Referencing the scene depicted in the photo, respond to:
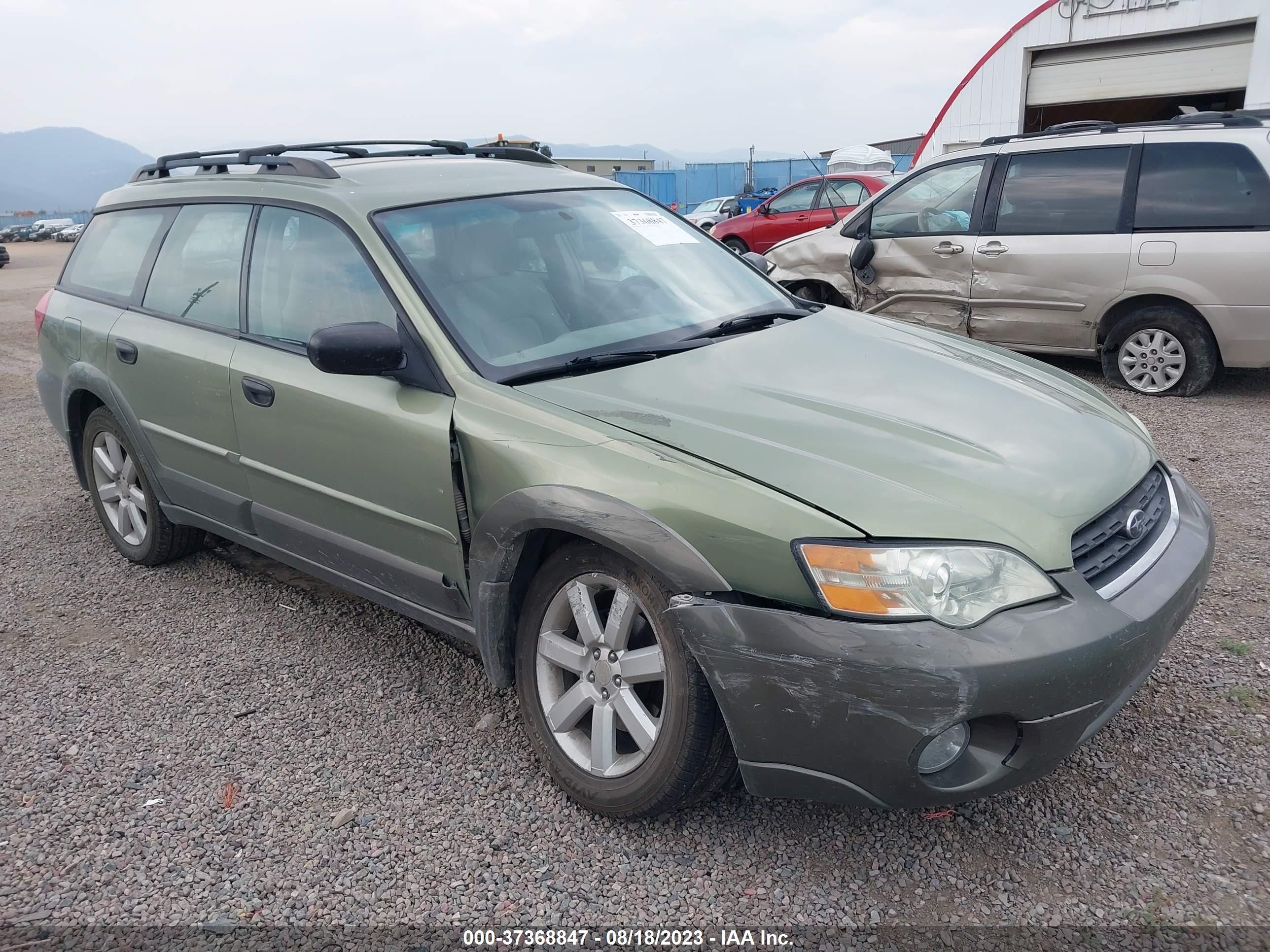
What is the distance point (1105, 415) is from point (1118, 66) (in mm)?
15468

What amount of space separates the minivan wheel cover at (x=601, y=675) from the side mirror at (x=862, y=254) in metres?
5.42

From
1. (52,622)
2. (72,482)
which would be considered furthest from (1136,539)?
(72,482)

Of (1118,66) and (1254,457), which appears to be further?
(1118,66)

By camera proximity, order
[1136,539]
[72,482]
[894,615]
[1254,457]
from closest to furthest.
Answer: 1. [894,615]
2. [1136,539]
3. [1254,457]
4. [72,482]

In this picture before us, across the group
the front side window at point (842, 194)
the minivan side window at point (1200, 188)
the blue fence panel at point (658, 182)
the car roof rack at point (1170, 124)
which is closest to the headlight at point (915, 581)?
the minivan side window at point (1200, 188)

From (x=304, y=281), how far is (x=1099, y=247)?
17.5ft

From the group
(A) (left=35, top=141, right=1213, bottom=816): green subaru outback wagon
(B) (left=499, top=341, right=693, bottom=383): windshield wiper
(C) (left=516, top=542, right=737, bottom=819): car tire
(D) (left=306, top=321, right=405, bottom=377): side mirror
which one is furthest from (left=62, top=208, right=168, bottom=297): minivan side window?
(C) (left=516, top=542, right=737, bottom=819): car tire

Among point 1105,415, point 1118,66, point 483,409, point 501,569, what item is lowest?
point 501,569

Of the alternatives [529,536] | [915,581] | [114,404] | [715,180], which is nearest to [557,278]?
[529,536]

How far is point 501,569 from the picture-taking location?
259cm

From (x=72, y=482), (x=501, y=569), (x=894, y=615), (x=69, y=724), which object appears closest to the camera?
(x=894, y=615)

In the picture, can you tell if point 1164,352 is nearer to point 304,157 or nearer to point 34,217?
point 304,157

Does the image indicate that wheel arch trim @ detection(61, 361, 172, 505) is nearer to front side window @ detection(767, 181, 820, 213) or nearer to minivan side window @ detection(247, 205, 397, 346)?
minivan side window @ detection(247, 205, 397, 346)

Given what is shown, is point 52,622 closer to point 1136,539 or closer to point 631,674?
point 631,674
